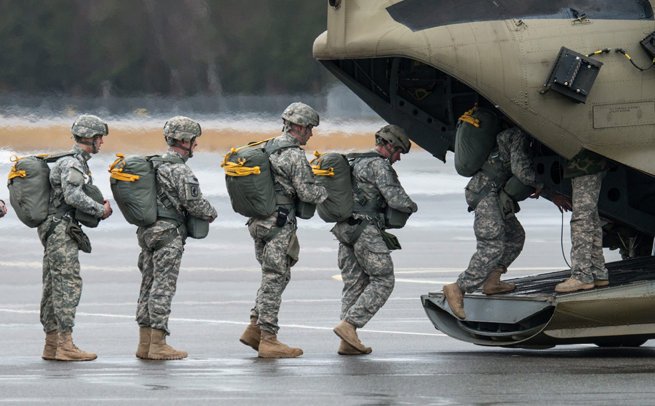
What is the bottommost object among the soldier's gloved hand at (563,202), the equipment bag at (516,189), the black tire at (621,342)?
the black tire at (621,342)

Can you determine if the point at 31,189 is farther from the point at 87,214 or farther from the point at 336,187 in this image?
the point at 336,187

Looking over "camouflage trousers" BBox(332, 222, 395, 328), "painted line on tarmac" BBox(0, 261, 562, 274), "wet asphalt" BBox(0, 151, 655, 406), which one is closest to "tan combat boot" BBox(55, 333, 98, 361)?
"wet asphalt" BBox(0, 151, 655, 406)

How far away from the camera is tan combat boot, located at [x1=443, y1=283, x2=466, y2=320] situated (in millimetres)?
8492

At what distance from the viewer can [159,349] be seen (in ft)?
28.1

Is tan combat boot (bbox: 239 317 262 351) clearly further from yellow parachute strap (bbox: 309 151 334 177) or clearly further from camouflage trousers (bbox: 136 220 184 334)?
yellow parachute strap (bbox: 309 151 334 177)

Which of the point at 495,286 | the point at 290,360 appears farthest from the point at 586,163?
the point at 290,360

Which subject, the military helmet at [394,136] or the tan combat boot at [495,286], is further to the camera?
the military helmet at [394,136]

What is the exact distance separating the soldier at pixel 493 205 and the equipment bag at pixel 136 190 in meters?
2.64

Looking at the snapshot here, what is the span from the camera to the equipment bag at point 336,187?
8.77 meters

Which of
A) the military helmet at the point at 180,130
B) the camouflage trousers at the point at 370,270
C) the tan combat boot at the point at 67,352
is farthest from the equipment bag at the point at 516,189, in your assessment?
the tan combat boot at the point at 67,352

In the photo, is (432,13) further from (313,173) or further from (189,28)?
(189,28)

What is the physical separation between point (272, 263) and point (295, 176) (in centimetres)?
78

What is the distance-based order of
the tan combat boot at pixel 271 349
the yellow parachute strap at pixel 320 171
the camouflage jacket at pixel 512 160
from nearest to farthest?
the camouflage jacket at pixel 512 160, the tan combat boot at pixel 271 349, the yellow parachute strap at pixel 320 171

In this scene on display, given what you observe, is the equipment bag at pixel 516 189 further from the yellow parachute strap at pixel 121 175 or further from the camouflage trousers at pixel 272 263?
the yellow parachute strap at pixel 121 175
